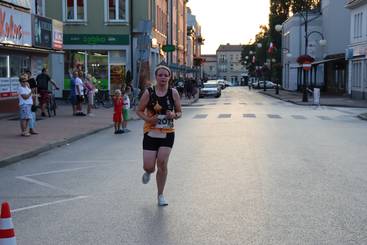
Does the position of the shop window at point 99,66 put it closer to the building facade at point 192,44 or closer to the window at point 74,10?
the window at point 74,10

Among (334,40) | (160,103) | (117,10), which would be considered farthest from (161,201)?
(334,40)

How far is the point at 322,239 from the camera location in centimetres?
588

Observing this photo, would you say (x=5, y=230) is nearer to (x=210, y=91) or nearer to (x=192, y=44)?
(x=210, y=91)

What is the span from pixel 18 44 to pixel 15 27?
64 cm

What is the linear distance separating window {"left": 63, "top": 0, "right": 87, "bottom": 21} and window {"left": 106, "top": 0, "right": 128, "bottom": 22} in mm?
1713

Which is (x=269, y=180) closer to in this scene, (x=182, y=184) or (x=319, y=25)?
(x=182, y=184)

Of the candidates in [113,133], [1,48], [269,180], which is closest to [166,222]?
[269,180]

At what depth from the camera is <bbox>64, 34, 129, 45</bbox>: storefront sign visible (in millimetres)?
37906

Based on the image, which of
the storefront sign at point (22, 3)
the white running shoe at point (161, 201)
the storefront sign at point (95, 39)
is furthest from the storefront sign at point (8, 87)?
the white running shoe at point (161, 201)

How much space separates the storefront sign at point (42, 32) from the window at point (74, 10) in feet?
41.6

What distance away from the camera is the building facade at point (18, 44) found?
845 inches

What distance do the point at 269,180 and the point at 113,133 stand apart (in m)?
9.49

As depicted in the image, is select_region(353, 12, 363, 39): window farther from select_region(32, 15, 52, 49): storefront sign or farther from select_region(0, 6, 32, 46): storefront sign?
select_region(0, 6, 32, 46): storefront sign

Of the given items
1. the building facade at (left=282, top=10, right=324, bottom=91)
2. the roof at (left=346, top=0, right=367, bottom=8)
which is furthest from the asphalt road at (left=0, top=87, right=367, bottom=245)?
the building facade at (left=282, top=10, right=324, bottom=91)
